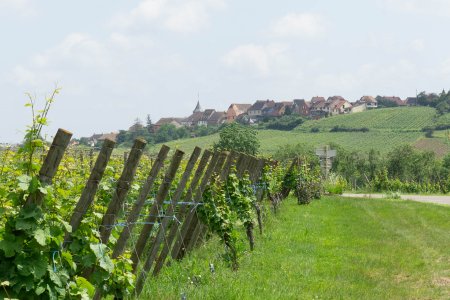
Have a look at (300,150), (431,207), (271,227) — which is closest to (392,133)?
(300,150)

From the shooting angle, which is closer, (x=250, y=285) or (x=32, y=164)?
(x=32, y=164)

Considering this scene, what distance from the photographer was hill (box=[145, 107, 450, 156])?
108 metres

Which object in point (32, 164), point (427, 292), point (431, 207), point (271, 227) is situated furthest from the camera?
point (431, 207)

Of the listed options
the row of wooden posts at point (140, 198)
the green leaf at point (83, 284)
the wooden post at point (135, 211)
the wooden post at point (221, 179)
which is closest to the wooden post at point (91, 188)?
the row of wooden posts at point (140, 198)

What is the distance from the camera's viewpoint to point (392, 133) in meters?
119

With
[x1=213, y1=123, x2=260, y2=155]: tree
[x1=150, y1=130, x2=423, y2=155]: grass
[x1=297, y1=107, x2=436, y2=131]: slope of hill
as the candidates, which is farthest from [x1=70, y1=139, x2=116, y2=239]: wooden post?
[x1=297, y1=107, x2=436, y2=131]: slope of hill

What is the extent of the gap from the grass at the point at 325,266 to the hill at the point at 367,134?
83945 mm

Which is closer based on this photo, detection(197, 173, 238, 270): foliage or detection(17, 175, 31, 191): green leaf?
detection(17, 175, 31, 191): green leaf

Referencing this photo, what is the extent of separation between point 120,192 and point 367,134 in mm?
116050

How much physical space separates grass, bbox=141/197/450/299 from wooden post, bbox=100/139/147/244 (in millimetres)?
1892

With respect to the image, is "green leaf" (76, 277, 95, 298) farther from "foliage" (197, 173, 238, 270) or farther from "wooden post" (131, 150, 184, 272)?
"foliage" (197, 173, 238, 270)

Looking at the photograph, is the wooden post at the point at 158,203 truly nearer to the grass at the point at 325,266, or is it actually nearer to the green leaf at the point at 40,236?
the grass at the point at 325,266

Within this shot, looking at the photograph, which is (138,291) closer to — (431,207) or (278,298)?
(278,298)

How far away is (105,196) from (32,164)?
10.1ft
